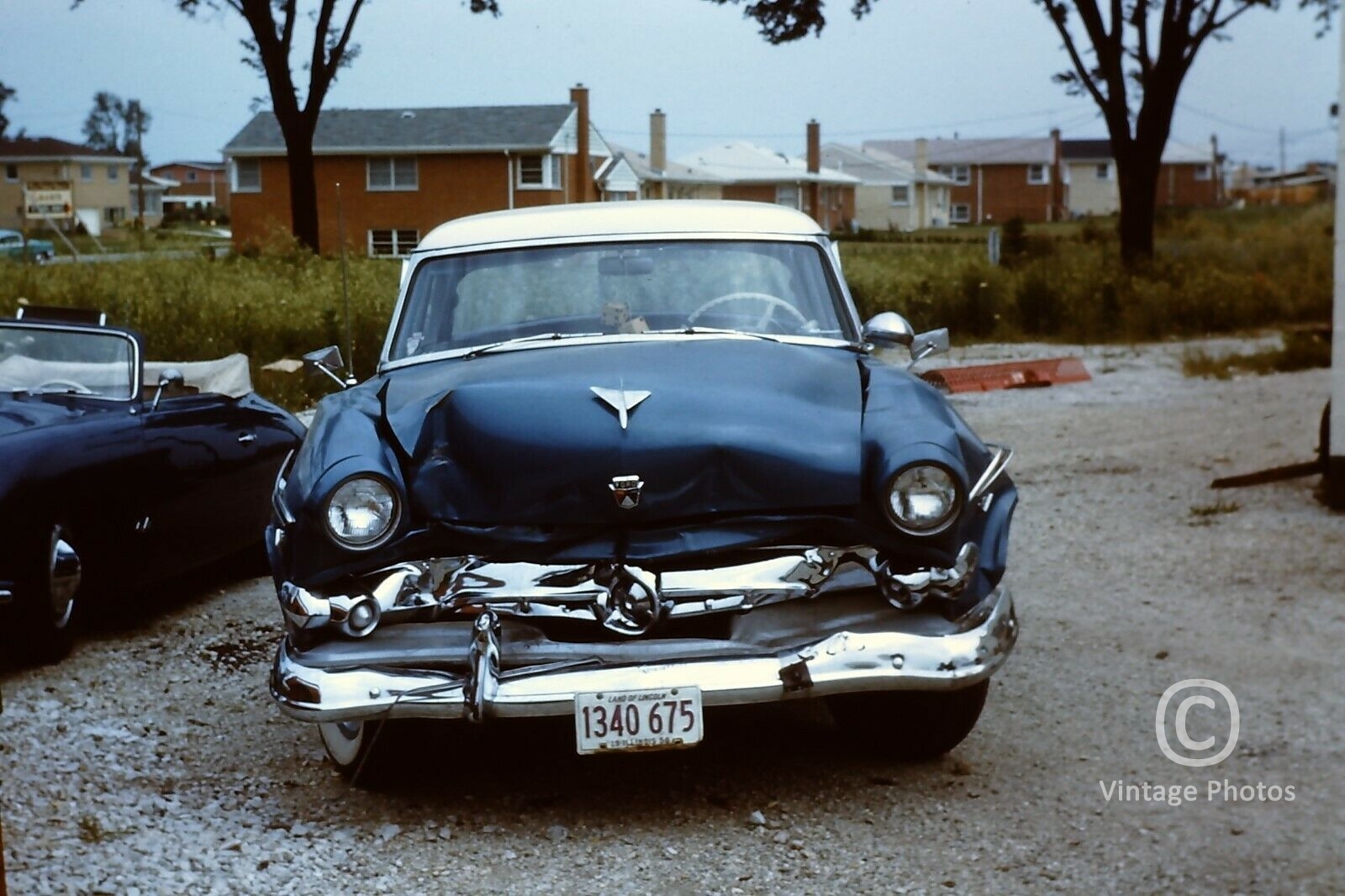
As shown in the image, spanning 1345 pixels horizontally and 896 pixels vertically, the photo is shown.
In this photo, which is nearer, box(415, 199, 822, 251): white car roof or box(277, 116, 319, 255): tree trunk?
box(415, 199, 822, 251): white car roof

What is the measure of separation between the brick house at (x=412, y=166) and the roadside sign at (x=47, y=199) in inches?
77.9

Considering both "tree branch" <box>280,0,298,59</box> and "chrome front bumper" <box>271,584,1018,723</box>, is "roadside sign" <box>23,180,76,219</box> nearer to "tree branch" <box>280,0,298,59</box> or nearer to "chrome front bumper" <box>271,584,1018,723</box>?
"tree branch" <box>280,0,298,59</box>

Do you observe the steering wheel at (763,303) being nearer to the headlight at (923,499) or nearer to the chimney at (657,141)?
the headlight at (923,499)

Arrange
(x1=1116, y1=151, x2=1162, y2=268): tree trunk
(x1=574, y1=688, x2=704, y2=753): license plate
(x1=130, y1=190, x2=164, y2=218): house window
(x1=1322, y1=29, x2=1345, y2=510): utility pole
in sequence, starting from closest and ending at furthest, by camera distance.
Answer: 1. (x1=574, y1=688, x2=704, y2=753): license plate
2. (x1=1322, y1=29, x2=1345, y2=510): utility pole
3. (x1=1116, y1=151, x2=1162, y2=268): tree trunk
4. (x1=130, y1=190, x2=164, y2=218): house window

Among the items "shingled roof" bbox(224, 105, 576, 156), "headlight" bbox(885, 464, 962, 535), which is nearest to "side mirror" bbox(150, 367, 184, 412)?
"headlight" bbox(885, 464, 962, 535)

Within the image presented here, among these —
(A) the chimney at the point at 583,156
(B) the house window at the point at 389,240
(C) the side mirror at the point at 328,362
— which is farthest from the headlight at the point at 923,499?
(A) the chimney at the point at 583,156

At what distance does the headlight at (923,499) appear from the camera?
12.7 ft

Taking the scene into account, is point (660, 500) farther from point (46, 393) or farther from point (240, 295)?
point (240, 295)

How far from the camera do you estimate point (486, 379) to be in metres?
4.30

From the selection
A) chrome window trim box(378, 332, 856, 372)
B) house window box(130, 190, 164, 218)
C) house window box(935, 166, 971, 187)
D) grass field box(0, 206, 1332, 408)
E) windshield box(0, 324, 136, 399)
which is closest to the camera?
chrome window trim box(378, 332, 856, 372)

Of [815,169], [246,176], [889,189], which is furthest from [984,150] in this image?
[246,176]

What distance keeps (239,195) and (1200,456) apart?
18.7 meters

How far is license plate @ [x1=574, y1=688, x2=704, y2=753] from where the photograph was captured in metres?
3.68

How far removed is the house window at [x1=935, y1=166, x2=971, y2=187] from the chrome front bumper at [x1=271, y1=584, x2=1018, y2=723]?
7257 centimetres
